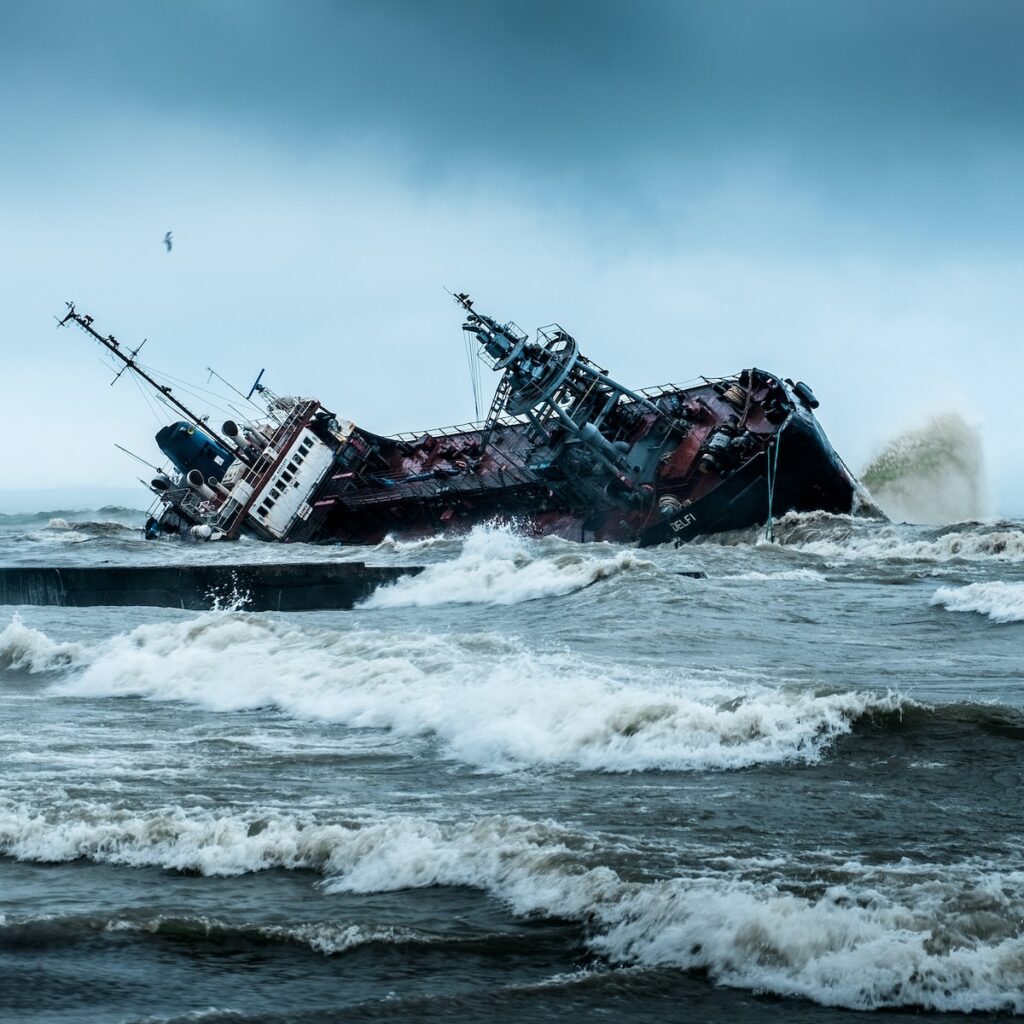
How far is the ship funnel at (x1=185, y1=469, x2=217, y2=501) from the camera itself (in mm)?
46894

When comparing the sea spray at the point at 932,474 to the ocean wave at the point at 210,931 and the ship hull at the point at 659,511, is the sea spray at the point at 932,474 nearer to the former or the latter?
the ship hull at the point at 659,511

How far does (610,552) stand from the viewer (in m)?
32.8

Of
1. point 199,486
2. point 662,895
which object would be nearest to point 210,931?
point 662,895

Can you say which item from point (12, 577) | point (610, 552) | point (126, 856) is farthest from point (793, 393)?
point (126, 856)

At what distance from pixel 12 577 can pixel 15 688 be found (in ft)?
43.2

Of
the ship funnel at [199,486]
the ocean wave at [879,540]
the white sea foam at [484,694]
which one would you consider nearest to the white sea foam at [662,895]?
the white sea foam at [484,694]

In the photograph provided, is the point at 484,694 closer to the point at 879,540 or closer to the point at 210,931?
the point at 210,931

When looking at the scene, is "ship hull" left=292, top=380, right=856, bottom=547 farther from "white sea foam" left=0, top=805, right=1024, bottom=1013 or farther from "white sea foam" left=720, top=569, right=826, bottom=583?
"white sea foam" left=0, top=805, right=1024, bottom=1013

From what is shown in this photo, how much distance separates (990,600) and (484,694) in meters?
9.90

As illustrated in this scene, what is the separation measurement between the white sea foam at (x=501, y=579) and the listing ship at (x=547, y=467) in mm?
9371

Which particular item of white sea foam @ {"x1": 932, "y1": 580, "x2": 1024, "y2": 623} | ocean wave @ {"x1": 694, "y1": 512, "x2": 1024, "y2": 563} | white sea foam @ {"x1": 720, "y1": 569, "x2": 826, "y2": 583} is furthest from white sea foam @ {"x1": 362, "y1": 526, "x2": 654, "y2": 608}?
ocean wave @ {"x1": 694, "y1": 512, "x2": 1024, "y2": 563}

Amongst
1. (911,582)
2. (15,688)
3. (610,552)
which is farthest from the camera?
(610,552)

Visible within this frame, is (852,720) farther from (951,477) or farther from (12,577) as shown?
(951,477)

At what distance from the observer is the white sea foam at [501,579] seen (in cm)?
2542
